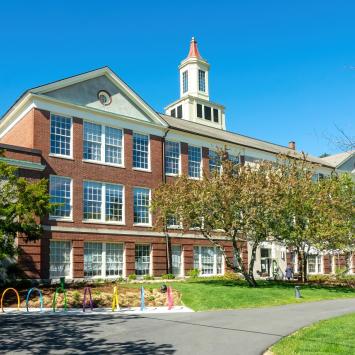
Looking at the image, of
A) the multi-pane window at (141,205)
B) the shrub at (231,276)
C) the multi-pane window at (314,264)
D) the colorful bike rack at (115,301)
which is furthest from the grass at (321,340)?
the multi-pane window at (314,264)

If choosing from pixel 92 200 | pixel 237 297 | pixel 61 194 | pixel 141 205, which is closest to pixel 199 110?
pixel 141 205

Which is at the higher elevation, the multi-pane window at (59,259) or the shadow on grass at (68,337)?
the multi-pane window at (59,259)

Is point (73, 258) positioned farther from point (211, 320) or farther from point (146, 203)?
point (211, 320)

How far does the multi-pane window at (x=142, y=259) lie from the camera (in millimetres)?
33688

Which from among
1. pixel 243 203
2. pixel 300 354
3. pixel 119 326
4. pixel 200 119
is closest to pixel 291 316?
pixel 119 326

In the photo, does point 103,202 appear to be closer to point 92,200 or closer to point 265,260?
point 92,200

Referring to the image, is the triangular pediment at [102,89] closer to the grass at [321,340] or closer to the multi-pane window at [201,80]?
the multi-pane window at [201,80]

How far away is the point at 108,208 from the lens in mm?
32906

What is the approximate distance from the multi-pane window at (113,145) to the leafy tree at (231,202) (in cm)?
608

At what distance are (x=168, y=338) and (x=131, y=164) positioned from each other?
2231 centimetres

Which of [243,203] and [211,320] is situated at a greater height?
[243,203]

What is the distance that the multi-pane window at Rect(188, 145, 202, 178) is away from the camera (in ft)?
128

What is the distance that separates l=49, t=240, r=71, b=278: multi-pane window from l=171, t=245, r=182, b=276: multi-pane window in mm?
8388

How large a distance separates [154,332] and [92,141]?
2063cm
